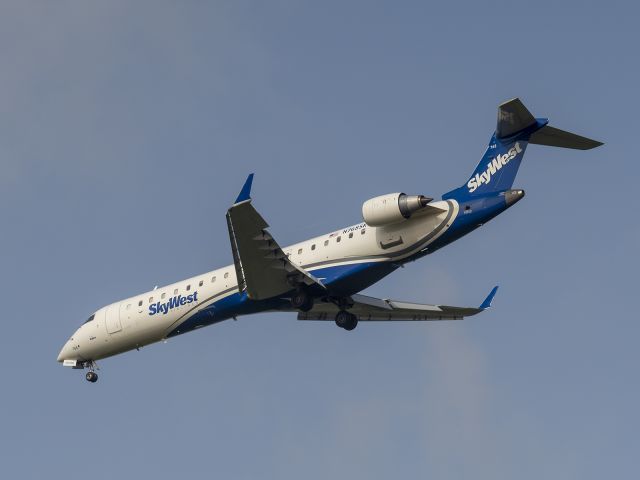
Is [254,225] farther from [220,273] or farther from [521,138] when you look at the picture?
[521,138]

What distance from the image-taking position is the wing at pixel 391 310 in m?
40.4

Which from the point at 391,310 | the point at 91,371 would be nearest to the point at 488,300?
the point at 391,310

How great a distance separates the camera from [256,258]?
117 ft

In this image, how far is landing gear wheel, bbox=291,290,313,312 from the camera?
121ft

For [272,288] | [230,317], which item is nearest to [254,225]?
[272,288]

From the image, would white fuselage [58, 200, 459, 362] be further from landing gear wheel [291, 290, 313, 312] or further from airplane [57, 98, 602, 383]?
landing gear wheel [291, 290, 313, 312]

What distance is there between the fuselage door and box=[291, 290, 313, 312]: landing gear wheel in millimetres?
7217

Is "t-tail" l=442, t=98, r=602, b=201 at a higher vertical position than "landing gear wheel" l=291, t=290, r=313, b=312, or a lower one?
higher

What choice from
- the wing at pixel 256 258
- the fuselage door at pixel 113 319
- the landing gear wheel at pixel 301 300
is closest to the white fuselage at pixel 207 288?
the fuselage door at pixel 113 319

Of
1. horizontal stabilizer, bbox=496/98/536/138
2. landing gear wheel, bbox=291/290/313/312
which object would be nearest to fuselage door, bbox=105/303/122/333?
landing gear wheel, bbox=291/290/313/312

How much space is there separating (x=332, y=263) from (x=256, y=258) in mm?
2703

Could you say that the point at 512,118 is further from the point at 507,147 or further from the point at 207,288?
the point at 207,288

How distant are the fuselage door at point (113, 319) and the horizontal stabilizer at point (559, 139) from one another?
15.9m

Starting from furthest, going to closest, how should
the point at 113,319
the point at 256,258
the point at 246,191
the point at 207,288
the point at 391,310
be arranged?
the point at 391,310 → the point at 113,319 → the point at 207,288 → the point at 256,258 → the point at 246,191
